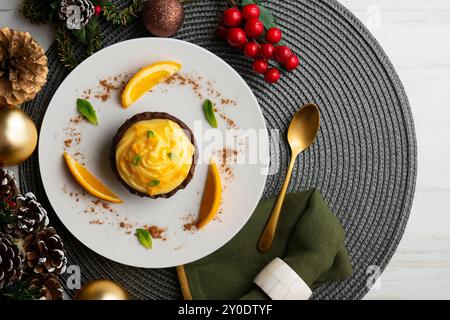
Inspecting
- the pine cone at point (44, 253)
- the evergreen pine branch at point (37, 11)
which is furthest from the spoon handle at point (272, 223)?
the evergreen pine branch at point (37, 11)

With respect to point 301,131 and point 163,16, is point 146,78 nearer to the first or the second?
point 163,16

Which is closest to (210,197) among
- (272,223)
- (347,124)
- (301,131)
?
(272,223)

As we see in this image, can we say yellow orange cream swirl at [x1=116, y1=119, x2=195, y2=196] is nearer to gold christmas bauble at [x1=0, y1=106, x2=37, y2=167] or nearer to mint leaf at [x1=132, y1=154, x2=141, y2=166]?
mint leaf at [x1=132, y1=154, x2=141, y2=166]

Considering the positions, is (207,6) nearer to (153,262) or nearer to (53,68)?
(53,68)

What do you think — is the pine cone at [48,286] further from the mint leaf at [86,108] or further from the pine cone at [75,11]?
the pine cone at [75,11]

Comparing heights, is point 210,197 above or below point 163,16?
below

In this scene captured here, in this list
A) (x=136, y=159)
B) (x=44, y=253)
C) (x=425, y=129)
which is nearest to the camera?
(x=136, y=159)
